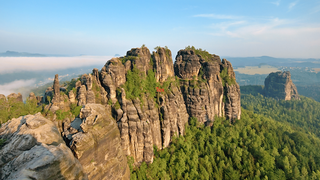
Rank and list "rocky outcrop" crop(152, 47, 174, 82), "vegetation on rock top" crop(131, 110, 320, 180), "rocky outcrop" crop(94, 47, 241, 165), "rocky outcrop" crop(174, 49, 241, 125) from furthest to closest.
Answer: "rocky outcrop" crop(174, 49, 241, 125) < "rocky outcrop" crop(152, 47, 174, 82) < "vegetation on rock top" crop(131, 110, 320, 180) < "rocky outcrop" crop(94, 47, 241, 165)

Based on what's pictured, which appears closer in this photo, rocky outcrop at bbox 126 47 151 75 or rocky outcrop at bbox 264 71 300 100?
rocky outcrop at bbox 126 47 151 75

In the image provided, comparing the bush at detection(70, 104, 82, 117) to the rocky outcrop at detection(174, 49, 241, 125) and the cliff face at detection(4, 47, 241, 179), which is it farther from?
the rocky outcrop at detection(174, 49, 241, 125)

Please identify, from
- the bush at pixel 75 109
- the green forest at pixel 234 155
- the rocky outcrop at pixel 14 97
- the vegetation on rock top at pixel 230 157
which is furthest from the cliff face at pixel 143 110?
the rocky outcrop at pixel 14 97

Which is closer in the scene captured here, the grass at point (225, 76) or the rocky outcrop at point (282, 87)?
the grass at point (225, 76)

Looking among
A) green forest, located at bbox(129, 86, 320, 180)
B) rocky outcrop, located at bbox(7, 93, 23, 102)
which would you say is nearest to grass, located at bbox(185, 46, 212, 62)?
green forest, located at bbox(129, 86, 320, 180)

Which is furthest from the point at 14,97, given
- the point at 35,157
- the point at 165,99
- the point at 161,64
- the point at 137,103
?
the point at 161,64

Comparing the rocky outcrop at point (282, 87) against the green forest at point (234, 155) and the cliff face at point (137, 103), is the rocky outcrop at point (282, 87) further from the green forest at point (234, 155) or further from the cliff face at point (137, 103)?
the cliff face at point (137, 103)

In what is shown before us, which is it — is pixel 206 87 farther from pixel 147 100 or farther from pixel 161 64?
pixel 147 100
